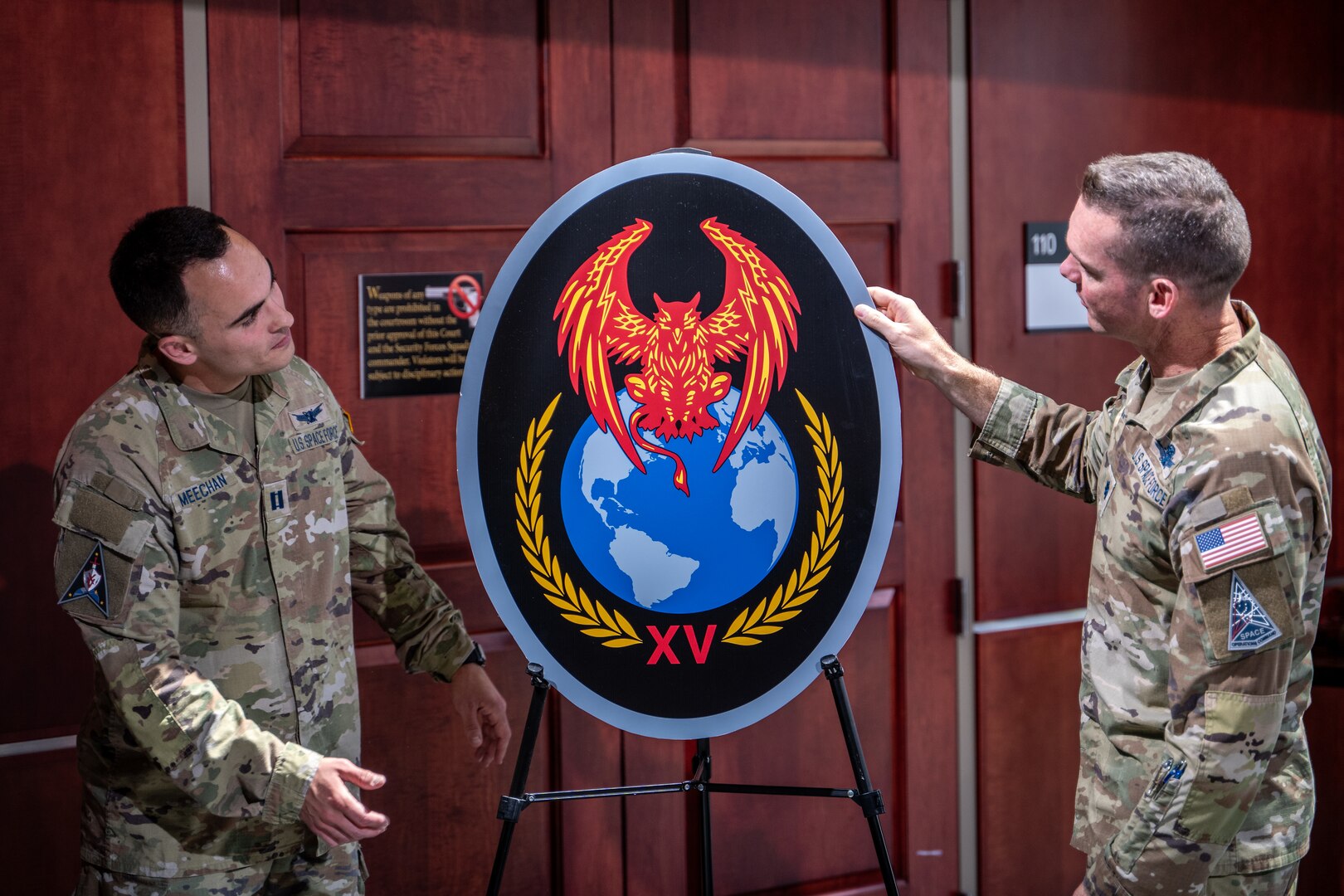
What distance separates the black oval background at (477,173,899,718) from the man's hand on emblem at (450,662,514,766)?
21cm

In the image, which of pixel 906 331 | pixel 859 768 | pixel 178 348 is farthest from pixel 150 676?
pixel 906 331

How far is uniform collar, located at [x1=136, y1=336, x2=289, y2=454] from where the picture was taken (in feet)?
5.41

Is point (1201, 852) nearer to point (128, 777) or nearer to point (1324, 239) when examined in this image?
point (128, 777)

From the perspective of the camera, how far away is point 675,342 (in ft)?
5.80

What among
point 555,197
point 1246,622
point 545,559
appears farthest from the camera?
point 555,197

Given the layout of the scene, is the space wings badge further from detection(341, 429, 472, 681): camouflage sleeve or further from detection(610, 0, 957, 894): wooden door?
detection(610, 0, 957, 894): wooden door

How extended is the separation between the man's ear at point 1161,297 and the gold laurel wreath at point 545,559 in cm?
79

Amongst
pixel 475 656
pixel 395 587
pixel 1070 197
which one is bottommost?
pixel 475 656

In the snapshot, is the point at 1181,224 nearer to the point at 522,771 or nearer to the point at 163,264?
the point at 522,771

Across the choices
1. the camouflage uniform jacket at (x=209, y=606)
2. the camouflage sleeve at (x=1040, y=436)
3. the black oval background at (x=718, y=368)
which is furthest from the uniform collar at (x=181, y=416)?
the camouflage sleeve at (x=1040, y=436)

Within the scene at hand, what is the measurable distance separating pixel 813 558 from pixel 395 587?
2.09 ft

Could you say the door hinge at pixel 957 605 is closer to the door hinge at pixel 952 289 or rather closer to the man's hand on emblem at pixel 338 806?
the door hinge at pixel 952 289

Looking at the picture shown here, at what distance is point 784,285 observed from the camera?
5.86ft

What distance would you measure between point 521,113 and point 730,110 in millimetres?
412
